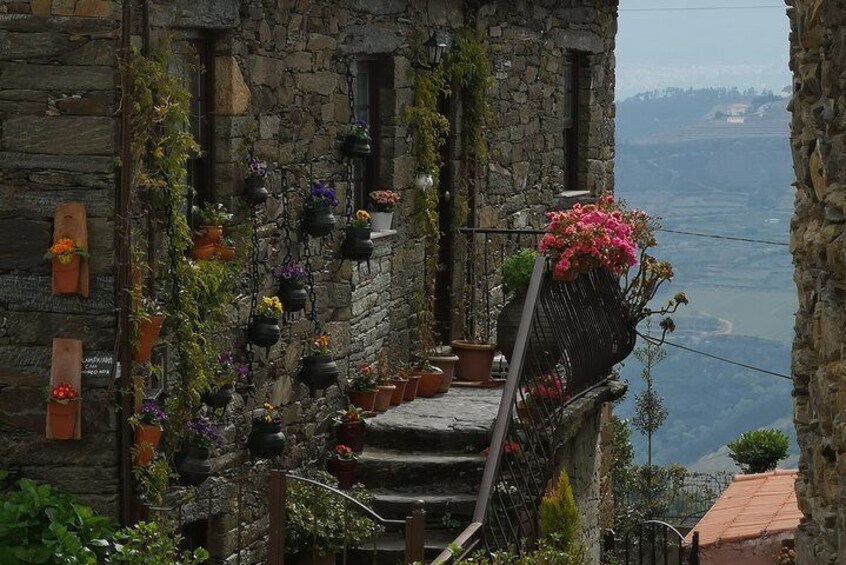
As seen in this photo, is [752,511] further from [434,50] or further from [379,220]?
[434,50]

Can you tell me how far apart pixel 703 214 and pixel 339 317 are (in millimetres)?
119836

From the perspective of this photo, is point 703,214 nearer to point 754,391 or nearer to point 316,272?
point 754,391

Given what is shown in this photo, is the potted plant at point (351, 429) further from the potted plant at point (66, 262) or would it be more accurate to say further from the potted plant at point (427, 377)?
the potted plant at point (66, 262)

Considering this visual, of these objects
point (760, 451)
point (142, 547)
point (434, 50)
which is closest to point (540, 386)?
point (434, 50)

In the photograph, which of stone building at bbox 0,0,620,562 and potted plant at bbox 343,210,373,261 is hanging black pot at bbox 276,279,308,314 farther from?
potted plant at bbox 343,210,373,261

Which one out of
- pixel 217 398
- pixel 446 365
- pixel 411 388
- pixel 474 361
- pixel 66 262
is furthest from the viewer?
pixel 474 361

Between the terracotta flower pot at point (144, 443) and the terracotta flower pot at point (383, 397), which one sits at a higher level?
the terracotta flower pot at point (144, 443)

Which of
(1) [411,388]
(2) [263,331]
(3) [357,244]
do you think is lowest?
(1) [411,388]

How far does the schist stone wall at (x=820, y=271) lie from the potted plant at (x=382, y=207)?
7.10 meters

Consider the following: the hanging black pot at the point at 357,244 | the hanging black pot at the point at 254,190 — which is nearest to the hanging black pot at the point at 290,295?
the hanging black pot at the point at 254,190

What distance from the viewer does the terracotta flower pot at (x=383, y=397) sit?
1245cm

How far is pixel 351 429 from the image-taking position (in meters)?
11.9

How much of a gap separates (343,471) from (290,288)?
1.30 meters

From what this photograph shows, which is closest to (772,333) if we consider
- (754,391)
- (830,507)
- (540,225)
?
(754,391)
